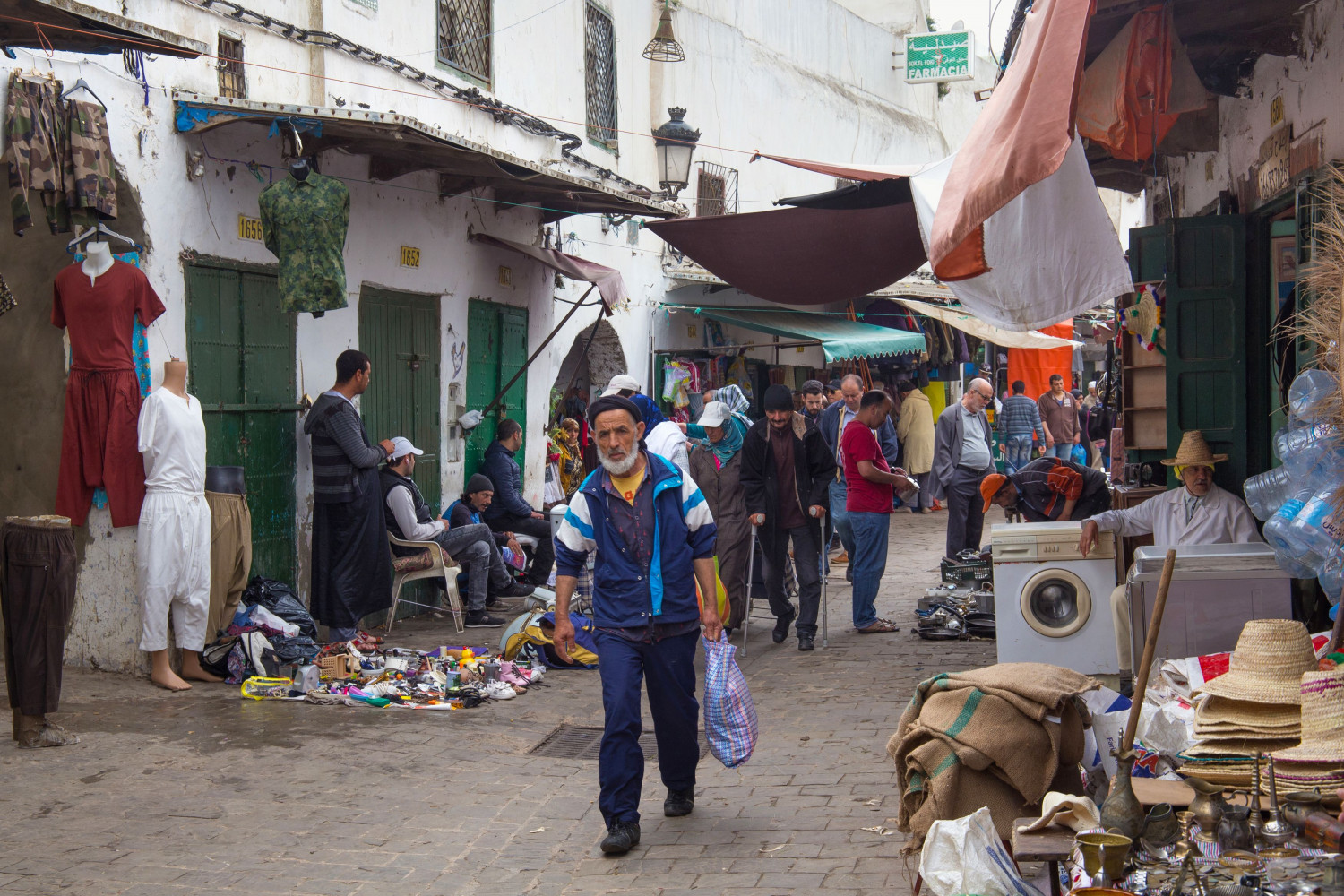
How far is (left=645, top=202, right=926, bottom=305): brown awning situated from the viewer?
8602 mm

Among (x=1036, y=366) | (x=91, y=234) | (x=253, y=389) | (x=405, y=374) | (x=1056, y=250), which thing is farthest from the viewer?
(x=1036, y=366)

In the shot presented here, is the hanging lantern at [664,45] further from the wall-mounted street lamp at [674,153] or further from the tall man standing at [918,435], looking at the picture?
the tall man standing at [918,435]

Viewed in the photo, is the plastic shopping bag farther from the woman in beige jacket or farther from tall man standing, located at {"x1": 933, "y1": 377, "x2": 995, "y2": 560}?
the woman in beige jacket

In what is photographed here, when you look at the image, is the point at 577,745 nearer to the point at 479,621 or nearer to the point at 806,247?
the point at 479,621

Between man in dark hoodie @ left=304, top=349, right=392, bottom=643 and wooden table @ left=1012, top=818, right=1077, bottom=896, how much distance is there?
610 centimetres

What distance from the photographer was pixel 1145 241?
777cm

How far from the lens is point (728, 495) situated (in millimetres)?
9531

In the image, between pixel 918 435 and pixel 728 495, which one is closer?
pixel 728 495

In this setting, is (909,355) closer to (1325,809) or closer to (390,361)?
(390,361)

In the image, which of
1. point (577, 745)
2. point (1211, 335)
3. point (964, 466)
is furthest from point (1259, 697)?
point (964, 466)

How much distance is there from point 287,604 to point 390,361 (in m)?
2.59

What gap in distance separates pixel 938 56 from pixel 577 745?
2110 centimetres

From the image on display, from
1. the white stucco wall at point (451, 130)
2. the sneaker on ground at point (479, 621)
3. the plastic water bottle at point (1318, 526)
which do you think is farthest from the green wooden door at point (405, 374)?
the plastic water bottle at point (1318, 526)

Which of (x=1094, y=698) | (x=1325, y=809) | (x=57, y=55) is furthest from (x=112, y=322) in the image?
(x=1325, y=809)
